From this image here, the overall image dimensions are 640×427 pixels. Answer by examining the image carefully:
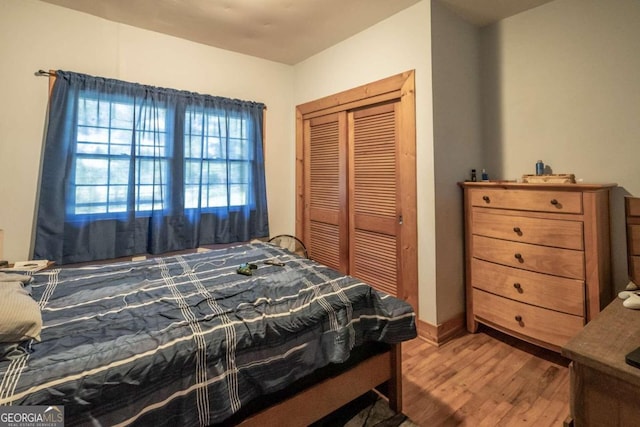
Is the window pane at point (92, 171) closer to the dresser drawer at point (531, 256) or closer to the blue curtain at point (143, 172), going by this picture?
the blue curtain at point (143, 172)

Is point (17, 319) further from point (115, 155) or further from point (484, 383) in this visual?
point (484, 383)

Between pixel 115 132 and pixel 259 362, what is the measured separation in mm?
2372

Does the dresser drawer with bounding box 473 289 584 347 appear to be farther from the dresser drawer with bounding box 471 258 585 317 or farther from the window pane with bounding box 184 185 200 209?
the window pane with bounding box 184 185 200 209

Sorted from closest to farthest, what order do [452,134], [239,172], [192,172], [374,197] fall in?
1. [452,134]
2. [374,197]
3. [192,172]
4. [239,172]

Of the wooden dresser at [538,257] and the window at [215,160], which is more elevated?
the window at [215,160]

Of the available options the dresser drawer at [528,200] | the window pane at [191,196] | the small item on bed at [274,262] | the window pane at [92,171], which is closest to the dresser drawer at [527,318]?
the dresser drawer at [528,200]

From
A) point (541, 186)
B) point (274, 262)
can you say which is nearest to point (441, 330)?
point (541, 186)

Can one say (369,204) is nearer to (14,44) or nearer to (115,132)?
(115,132)

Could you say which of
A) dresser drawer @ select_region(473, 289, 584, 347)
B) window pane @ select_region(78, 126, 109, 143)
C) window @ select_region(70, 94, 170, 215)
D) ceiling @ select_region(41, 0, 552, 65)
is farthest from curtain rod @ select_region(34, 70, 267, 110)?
dresser drawer @ select_region(473, 289, 584, 347)

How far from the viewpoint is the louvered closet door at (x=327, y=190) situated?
312cm

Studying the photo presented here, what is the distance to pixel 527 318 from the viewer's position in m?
2.13

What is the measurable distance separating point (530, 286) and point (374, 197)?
1.34 meters

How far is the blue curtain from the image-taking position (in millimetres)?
2365

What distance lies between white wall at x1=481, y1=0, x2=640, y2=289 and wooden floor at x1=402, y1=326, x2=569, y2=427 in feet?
2.71
